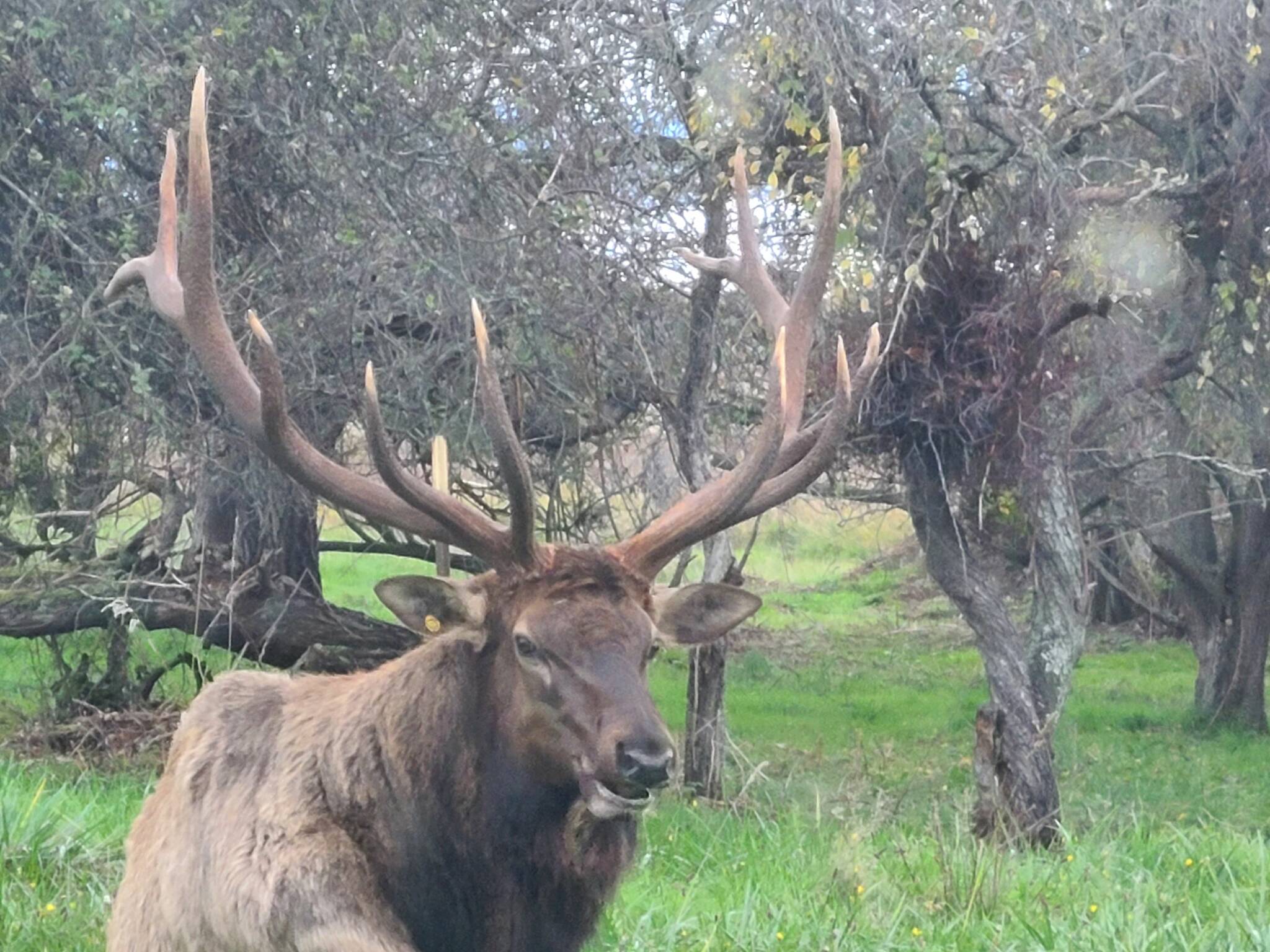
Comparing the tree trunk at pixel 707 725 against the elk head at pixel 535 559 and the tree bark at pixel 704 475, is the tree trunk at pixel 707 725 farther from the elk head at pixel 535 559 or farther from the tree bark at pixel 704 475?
the elk head at pixel 535 559

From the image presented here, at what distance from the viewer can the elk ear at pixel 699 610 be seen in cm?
489

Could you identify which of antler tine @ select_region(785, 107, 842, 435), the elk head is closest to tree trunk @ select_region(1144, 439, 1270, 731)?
antler tine @ select_region(785, 107, 842, 435)

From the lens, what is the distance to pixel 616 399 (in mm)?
9562

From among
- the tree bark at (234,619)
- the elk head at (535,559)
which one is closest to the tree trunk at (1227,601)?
the tree bark at (234,619)

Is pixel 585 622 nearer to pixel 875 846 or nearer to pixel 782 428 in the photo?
pixel 782 428

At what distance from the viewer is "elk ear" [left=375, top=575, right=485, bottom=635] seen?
4.57 m

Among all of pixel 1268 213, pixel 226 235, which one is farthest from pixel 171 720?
pixel 1268 213

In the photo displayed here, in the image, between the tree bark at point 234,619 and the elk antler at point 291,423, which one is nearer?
the elk antler at point 291,423

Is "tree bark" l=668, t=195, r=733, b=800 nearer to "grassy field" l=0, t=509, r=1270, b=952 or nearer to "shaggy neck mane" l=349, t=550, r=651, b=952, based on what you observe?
"grassy field" l=0, t=509, r=1270, b=952

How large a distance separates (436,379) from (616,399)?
4.29 feet

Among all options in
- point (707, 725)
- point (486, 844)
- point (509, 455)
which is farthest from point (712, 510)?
point (707, 725)

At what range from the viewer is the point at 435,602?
4.58 m

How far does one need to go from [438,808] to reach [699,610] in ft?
3.43

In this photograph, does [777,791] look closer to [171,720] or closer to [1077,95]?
[171,720]
